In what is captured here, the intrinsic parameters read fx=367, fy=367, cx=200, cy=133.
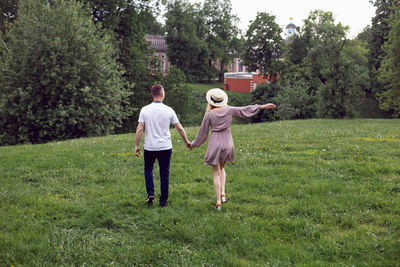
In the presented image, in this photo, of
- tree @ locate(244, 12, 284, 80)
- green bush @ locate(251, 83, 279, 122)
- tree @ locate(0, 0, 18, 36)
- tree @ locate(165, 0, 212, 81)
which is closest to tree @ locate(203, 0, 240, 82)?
tree @ locate(165, 0, 212, 81)

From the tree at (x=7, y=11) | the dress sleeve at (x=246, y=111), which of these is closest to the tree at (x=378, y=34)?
the tree at (x=7, y=11)

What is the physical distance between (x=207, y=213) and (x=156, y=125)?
2042 mm

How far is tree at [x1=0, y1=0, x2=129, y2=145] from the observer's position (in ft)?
74.5

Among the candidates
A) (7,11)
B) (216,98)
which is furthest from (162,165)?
(7,11)

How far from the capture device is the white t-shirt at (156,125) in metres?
7.50

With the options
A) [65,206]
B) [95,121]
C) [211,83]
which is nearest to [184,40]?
[211,83]

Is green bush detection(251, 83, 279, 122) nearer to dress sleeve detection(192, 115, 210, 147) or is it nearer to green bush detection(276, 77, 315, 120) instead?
green bush detection(276, 77, 315, 120)

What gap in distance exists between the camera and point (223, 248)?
5676 mm

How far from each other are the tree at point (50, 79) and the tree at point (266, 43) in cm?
3717

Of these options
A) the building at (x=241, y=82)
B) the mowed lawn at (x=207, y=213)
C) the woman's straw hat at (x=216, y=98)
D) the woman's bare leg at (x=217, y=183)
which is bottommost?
the mowed lawn at (x=207, y=213)

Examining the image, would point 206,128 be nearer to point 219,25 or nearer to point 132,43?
A: point 132,43

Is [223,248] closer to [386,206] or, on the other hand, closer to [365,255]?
[365,255]

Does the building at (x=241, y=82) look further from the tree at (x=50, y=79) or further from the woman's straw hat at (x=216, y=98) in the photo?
the woman's straw hat at (x=216, y=98)

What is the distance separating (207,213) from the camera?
23.7ft
